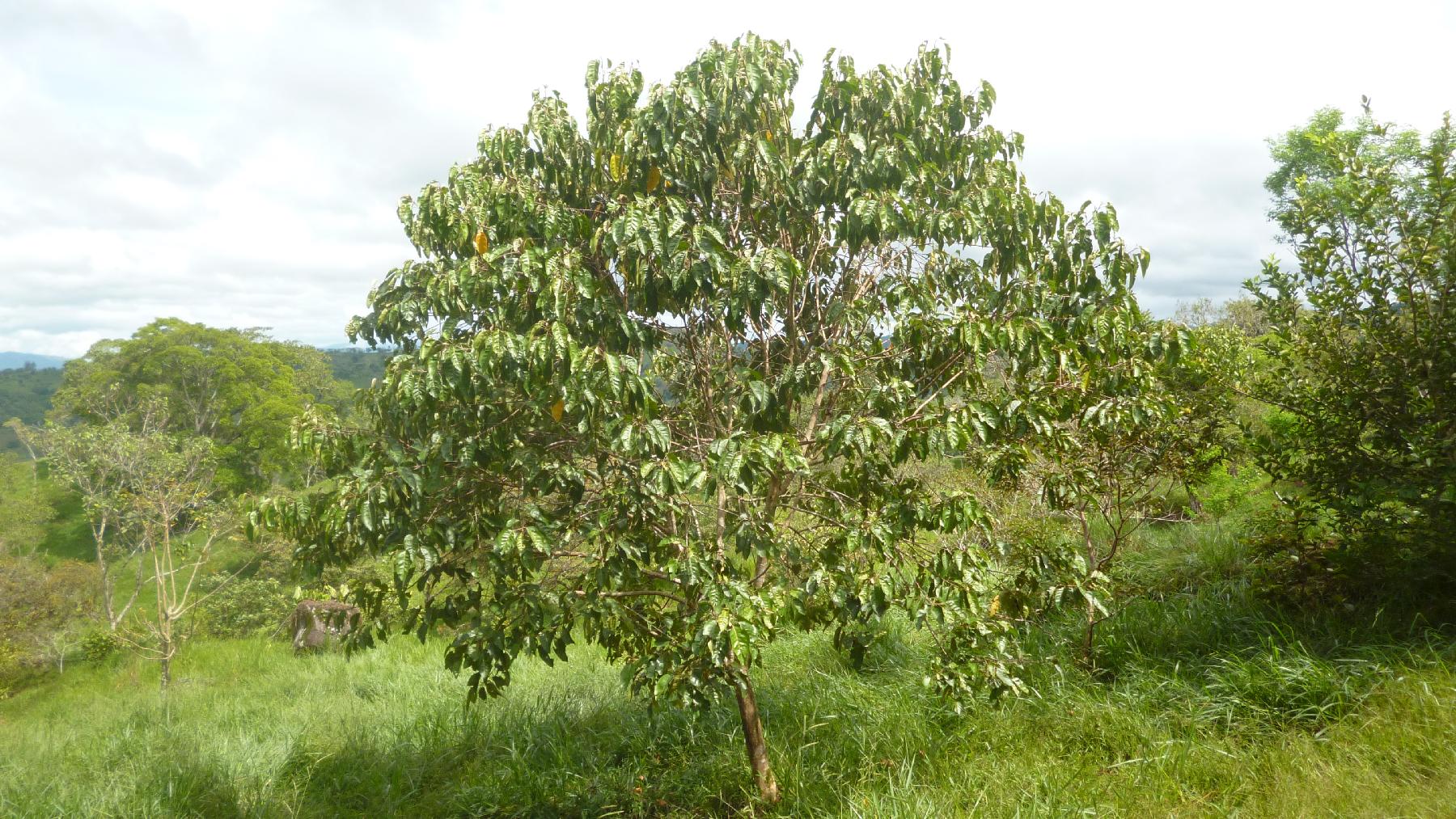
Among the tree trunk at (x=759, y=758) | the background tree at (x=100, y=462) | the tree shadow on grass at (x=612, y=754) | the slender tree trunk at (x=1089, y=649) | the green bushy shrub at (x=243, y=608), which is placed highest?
the background tree at (x=100, y=462)

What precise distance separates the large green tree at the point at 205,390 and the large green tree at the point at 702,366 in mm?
25308

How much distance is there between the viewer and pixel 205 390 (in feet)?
90.5

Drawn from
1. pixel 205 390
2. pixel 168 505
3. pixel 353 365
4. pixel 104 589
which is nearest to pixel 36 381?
pixel 353 365

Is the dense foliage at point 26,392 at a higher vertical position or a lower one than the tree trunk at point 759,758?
higher

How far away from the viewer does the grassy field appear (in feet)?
12.4

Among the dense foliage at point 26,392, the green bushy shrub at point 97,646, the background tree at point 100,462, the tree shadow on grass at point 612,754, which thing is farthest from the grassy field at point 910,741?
the dense foliage at point 26,392

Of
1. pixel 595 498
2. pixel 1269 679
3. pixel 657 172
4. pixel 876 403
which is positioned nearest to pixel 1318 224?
pixel 1269 679

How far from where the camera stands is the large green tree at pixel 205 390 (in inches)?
1031

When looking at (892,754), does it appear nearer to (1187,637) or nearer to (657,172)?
(1187,637)

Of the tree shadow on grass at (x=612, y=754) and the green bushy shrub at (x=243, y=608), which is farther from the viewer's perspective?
the green bushy shrub at (x=243, y=608)

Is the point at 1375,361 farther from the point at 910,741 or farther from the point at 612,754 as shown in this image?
the point at 612,754

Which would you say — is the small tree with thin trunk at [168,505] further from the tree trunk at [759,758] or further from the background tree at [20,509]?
the tree trunk at [759,758]

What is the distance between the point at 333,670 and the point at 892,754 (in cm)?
952

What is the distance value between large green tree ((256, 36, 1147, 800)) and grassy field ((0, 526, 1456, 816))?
2.42ft
